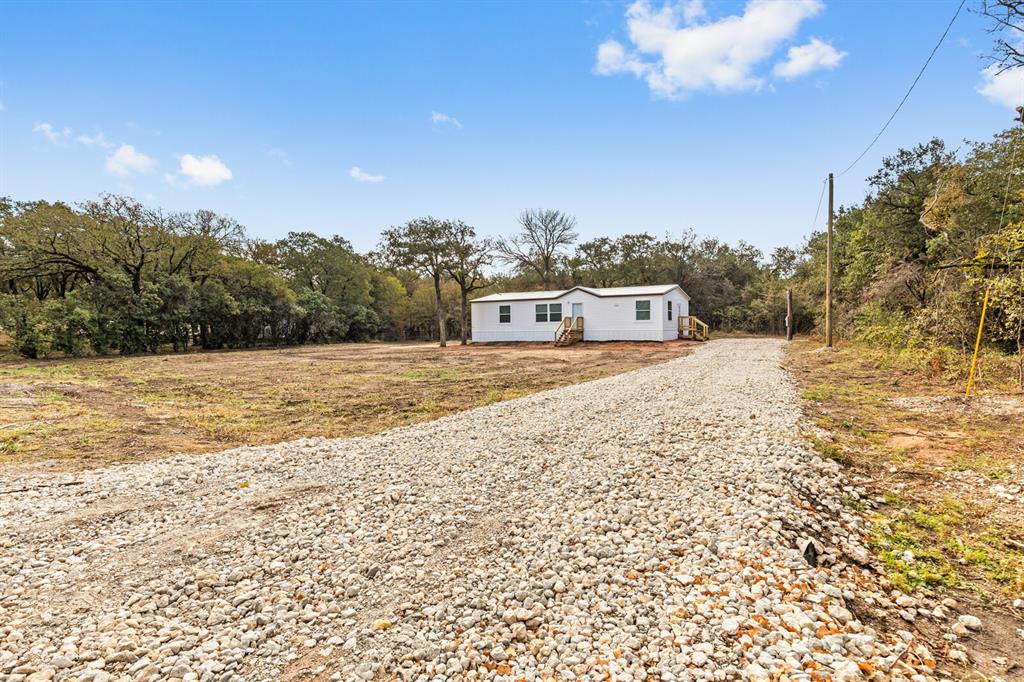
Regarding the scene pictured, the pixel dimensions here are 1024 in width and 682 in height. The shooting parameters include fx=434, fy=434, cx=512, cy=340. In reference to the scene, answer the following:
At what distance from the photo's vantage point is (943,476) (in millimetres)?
3967

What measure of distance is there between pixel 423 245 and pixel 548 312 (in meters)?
8.39

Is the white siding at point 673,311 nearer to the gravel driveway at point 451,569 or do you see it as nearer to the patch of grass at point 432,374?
the patch of grass at point 432,374

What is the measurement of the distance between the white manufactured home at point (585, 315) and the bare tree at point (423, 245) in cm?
316

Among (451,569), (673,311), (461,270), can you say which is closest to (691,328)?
(673,311)

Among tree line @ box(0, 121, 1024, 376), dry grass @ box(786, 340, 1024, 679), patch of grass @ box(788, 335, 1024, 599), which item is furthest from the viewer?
tree line @ box(0, 121, 1024, 376)

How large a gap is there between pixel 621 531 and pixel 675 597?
74 cm

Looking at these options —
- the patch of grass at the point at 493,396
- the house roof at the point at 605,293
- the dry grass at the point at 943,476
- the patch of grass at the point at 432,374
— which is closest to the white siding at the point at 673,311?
the house roof at the point at 605,293

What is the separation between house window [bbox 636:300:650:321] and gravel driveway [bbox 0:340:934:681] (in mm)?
18365

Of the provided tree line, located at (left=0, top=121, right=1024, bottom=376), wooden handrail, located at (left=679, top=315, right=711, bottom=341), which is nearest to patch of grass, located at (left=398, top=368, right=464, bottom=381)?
tree line, located at (left=0, top=121, right=1024, bottom=376)

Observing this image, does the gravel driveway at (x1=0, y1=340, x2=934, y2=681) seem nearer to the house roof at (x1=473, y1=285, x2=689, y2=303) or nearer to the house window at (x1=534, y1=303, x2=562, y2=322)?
the house roof at (x1=473, y1=285, x2=689, y2=303)

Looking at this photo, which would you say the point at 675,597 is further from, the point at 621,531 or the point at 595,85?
the point at 595,85

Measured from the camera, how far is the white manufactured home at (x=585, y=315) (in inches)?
897

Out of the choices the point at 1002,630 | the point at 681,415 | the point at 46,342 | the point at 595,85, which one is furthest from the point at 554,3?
the point at 46,342

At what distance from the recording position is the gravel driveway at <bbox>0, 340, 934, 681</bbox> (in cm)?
200
